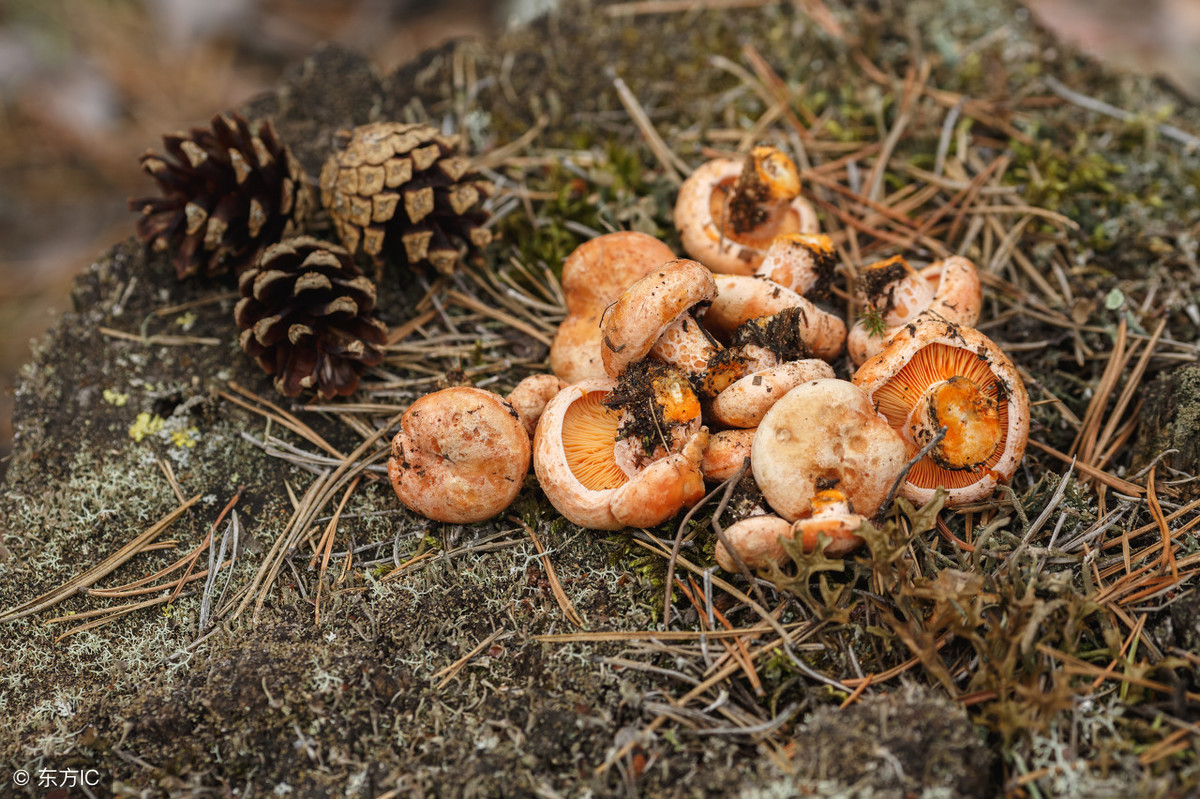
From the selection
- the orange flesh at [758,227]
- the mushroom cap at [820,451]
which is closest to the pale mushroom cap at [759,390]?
the mushroom cap at [820,451]

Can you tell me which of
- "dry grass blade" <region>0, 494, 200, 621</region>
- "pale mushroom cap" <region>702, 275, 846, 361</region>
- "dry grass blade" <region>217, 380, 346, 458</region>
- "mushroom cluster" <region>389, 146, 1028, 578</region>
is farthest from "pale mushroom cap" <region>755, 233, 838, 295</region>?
"dry grass blade" <region>0, 494, 200, 621</region>

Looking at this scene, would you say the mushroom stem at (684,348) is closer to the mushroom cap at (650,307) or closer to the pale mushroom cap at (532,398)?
the mushroom cap at (650,307)

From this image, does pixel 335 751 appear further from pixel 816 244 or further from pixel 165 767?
pixel 816 244

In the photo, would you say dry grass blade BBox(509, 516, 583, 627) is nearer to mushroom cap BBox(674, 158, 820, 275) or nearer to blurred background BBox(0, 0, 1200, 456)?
mushroom cap BBox(674, 158, 820, 275)

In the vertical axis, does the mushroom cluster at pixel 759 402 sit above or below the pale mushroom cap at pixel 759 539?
above

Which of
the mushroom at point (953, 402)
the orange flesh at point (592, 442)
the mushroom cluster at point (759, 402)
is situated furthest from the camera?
the orange flesh at point (592, 442)

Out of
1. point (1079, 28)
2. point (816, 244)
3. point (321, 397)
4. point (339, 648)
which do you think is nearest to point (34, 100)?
point (321, 397)

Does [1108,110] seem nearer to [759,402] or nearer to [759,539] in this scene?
[759,402]

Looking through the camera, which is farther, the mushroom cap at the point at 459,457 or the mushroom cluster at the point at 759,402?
the mushroom cap at the point at 459,457
